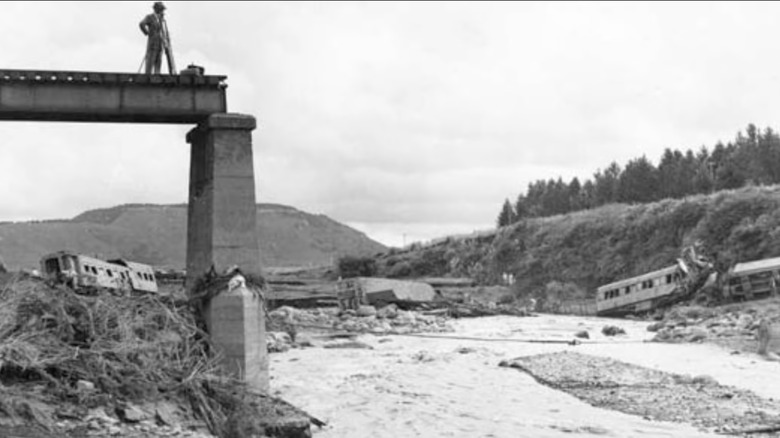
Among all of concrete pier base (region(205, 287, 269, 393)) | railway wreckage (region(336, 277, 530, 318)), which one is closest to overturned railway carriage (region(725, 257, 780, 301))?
railway wreckage (region(336, 277, 530, 318))

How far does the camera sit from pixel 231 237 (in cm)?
1720

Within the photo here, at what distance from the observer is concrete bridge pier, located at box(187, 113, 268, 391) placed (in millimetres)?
16344

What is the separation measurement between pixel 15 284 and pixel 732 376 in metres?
17.2

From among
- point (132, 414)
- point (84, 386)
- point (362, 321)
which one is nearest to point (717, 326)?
point (362, 321)

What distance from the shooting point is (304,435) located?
1420cm

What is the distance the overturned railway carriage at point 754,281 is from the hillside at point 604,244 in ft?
20.0

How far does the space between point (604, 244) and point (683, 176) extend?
33.8m

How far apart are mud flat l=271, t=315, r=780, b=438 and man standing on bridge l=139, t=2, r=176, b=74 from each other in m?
7.59

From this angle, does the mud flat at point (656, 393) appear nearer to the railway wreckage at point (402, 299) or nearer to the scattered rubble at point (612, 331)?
the scattered rubble at point (612, 331)

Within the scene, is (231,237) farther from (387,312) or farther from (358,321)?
(387,312)

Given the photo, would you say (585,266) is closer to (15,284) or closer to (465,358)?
(465,358)

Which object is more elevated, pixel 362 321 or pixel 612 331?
pixel 362 321

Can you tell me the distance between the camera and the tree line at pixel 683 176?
96750 mm

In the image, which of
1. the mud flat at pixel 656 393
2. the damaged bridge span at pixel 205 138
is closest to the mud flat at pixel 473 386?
the mud flat at pixel 656 393
